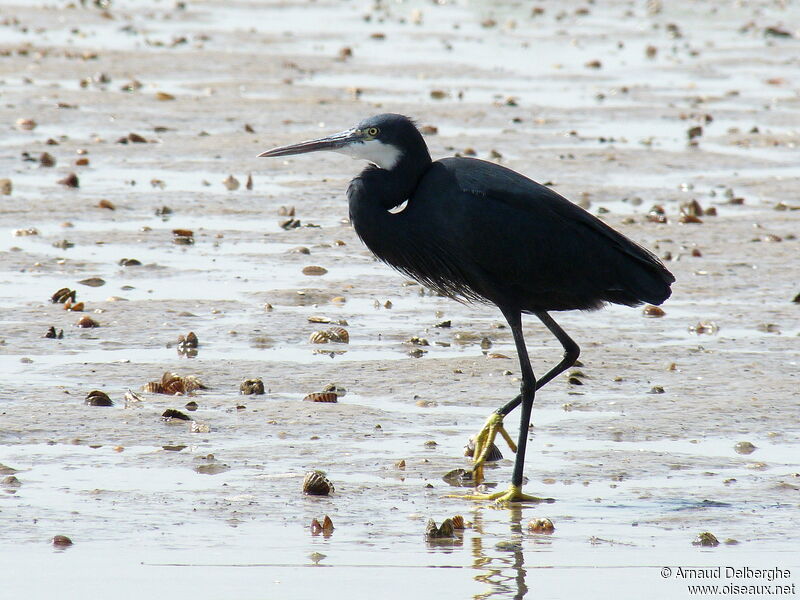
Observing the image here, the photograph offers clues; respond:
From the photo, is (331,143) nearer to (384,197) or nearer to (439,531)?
(384,197)

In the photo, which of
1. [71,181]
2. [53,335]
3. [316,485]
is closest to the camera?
[316,485]

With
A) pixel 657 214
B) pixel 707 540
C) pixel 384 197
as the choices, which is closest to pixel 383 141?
pixel 384 197

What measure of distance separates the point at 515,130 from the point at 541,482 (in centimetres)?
949

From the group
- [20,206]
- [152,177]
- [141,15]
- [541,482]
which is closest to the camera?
[541,482]

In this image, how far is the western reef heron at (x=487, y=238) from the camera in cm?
656

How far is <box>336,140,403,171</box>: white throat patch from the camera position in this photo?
6680 mm

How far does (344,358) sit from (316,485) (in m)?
2.19

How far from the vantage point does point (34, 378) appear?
753cm

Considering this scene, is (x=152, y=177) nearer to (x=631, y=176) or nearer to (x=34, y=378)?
(x=631, y=176)

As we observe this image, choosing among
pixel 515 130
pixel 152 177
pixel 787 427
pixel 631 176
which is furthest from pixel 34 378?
pixel 515 130

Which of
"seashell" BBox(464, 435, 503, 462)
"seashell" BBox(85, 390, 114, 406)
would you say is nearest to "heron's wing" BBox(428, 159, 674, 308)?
"seashell" BBox(464, 435, 503, 462)

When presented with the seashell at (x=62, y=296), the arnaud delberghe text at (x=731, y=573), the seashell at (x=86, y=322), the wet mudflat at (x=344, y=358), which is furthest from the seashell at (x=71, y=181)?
the arnaud delberghe text at (x=731, y=573)

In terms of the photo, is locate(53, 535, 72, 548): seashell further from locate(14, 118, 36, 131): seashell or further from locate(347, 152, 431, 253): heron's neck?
locate(14, 118, 36, 131): seashell

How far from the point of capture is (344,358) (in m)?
8.15
